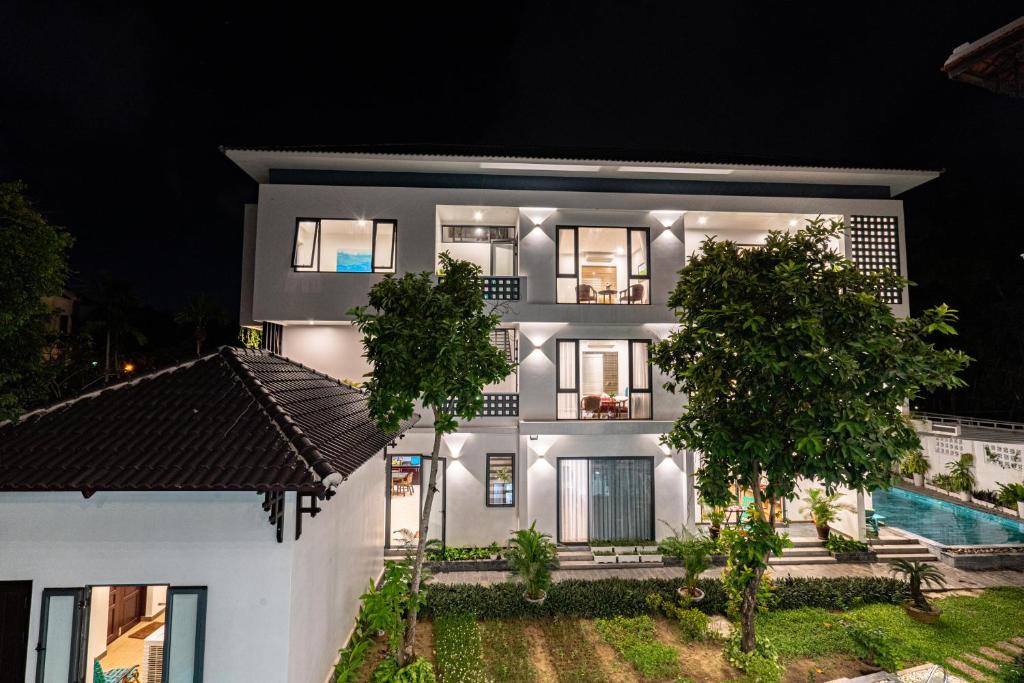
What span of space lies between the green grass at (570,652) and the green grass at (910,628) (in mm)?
3089

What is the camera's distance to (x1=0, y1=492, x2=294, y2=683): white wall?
4895 millimetres

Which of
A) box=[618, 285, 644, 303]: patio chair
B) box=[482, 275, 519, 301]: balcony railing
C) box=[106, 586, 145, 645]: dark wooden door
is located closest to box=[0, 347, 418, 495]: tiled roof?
box=[106, 586, 145, 645]: dark wooden door

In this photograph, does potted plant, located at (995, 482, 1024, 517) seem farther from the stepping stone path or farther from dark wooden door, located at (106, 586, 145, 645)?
dark wooden door, located at (106, 586, 145, 645)

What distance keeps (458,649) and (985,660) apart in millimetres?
8334

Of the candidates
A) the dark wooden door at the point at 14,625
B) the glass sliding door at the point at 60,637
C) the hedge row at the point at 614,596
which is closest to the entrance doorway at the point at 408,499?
the hedge row at the point at 614,596

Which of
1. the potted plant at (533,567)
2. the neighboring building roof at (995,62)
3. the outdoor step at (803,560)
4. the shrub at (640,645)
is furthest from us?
the outdoor step at (803,560)

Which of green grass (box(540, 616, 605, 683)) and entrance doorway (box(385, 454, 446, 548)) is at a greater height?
entrance doorway (box(385, 454, 446, 548))

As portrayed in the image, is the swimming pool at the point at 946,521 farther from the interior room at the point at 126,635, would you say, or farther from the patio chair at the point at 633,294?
the interior room at the point at 126,635

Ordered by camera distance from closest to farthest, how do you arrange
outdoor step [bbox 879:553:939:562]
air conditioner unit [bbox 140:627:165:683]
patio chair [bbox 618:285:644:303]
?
air conditioner unit [bbox 140:627:165:683]
outdoor step [bbox 879:553:939:562]
patio chair [bbox 618:285:644:303]

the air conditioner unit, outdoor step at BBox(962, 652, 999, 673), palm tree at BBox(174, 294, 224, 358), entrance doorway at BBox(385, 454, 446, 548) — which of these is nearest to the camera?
the air conditioner unit

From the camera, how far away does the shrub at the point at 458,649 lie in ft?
22.2

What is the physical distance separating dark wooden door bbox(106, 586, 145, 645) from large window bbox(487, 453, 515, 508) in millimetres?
6955

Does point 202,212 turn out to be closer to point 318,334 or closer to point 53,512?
point 318,334

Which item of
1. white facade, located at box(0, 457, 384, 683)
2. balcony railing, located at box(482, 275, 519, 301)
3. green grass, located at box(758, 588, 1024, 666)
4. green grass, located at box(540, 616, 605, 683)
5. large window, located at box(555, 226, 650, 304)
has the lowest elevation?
green grass, located at box(540, 616, 605, 683)
